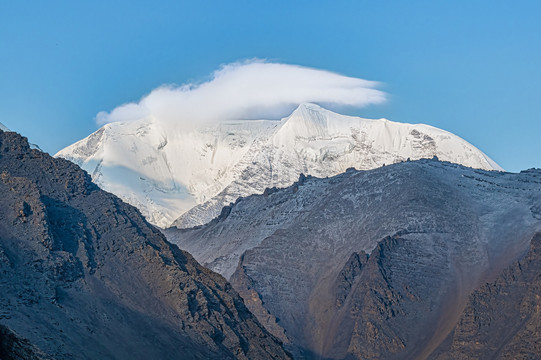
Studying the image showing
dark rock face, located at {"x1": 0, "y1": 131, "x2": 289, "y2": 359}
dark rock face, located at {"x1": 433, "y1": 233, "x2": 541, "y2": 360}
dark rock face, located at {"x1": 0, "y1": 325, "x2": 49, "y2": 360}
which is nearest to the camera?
dark rock face, located at {"x1": 0, "y1": 325, "x2": 49, "y2": 360}

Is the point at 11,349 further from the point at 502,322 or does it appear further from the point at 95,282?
the point at 502,322

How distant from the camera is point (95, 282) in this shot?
126500 mm

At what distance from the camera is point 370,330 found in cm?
19750

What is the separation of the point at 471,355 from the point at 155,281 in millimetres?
65598

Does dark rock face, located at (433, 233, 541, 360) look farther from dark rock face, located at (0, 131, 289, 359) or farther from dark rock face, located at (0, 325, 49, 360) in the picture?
dark rock face, located at (0, 325, 49, 360)

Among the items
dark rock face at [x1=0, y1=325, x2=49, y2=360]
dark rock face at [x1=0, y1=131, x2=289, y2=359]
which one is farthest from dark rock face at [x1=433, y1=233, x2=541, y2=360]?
dark rock face at [x1=0, y1=325, x2=49, y2=360]

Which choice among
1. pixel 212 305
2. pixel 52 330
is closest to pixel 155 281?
pixel 212 305

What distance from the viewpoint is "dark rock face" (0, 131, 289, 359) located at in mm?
113188

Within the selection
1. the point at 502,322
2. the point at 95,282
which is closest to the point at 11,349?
the point at 95,282

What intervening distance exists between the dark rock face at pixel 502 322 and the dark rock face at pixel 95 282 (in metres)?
49.0

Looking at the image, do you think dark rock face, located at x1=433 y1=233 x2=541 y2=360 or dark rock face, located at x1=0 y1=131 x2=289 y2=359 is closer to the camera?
dark rock face, located at x1=0 y1=131 x2=289 y2=359

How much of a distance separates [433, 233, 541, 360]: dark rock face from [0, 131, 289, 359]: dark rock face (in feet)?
161

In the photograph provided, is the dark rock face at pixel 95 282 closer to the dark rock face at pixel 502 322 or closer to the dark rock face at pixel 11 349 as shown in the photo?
the dark rock face at pixel 11 349

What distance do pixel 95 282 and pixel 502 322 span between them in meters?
83.7
